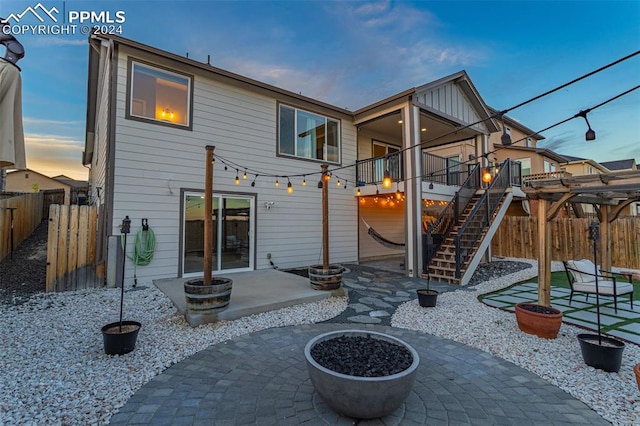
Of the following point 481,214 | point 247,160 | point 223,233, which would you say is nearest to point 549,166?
point 481,214

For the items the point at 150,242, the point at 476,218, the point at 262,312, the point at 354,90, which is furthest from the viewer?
the point at 354,90

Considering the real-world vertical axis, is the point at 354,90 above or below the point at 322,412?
above

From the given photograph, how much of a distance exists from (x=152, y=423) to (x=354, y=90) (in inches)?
532

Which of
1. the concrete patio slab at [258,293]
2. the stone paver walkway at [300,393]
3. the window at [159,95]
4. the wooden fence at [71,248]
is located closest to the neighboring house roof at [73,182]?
the window at [159,95]

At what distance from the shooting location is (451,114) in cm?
924

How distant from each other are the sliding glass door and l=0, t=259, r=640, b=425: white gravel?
4.55 feet

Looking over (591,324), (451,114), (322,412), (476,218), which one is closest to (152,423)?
(322,412)

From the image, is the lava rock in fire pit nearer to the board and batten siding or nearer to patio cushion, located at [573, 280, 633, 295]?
patio cushion, located at [573, 280, 633, 295]

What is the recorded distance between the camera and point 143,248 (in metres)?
6.12

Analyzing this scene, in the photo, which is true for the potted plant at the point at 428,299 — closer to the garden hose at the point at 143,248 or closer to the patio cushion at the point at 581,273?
the patio cushion at the point at 581,273

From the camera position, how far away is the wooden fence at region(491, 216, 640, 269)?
905 centimetres

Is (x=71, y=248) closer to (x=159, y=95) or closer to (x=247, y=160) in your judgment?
(x=159, y=95)

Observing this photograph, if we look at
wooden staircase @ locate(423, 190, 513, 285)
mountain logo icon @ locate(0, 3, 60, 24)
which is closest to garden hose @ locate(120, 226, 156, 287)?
mountain logo icon @ locate(0, 3, 60, 24)

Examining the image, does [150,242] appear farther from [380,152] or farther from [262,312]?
[380,152]
